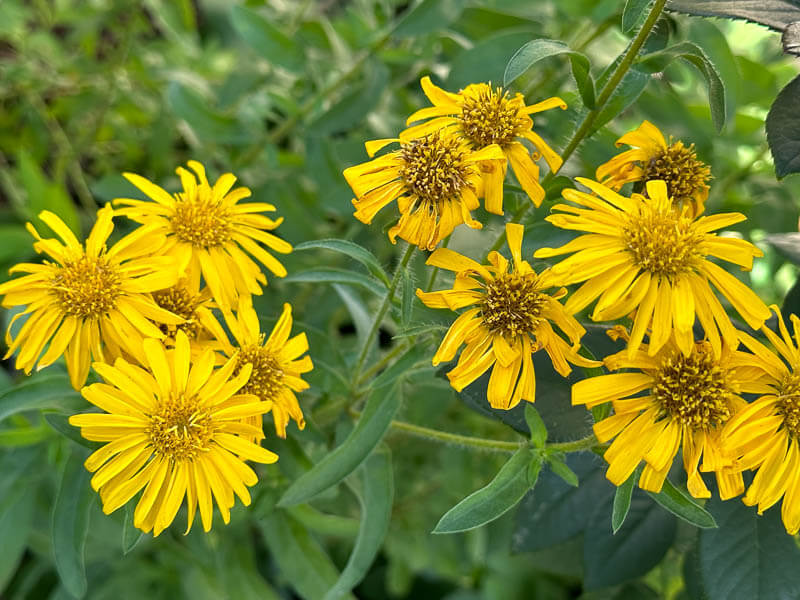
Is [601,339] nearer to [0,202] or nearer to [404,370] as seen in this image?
[404,370]

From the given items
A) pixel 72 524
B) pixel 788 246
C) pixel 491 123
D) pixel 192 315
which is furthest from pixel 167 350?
pixel 788 246

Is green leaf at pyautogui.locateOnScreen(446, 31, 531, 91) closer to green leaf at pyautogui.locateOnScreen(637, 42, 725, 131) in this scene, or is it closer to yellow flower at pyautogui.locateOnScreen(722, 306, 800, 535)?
green leaf at pyautogui.locateOnScreen(637, 42, 725, 131)

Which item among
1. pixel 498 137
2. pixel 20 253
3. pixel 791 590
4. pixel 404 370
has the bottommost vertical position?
pixel 791 590

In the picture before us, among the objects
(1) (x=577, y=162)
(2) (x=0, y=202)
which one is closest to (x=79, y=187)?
(2) (x=0, y=202)

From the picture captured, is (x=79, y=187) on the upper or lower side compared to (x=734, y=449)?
upper

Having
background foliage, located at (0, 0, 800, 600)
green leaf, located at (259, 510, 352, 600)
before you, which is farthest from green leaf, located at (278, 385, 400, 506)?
green leaf, located at (259, 510, 352, 600)

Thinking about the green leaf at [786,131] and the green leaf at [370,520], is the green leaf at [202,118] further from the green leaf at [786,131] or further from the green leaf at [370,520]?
the green leaf at [786,131]

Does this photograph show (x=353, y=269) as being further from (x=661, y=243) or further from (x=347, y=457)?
(x=661, y=243)
